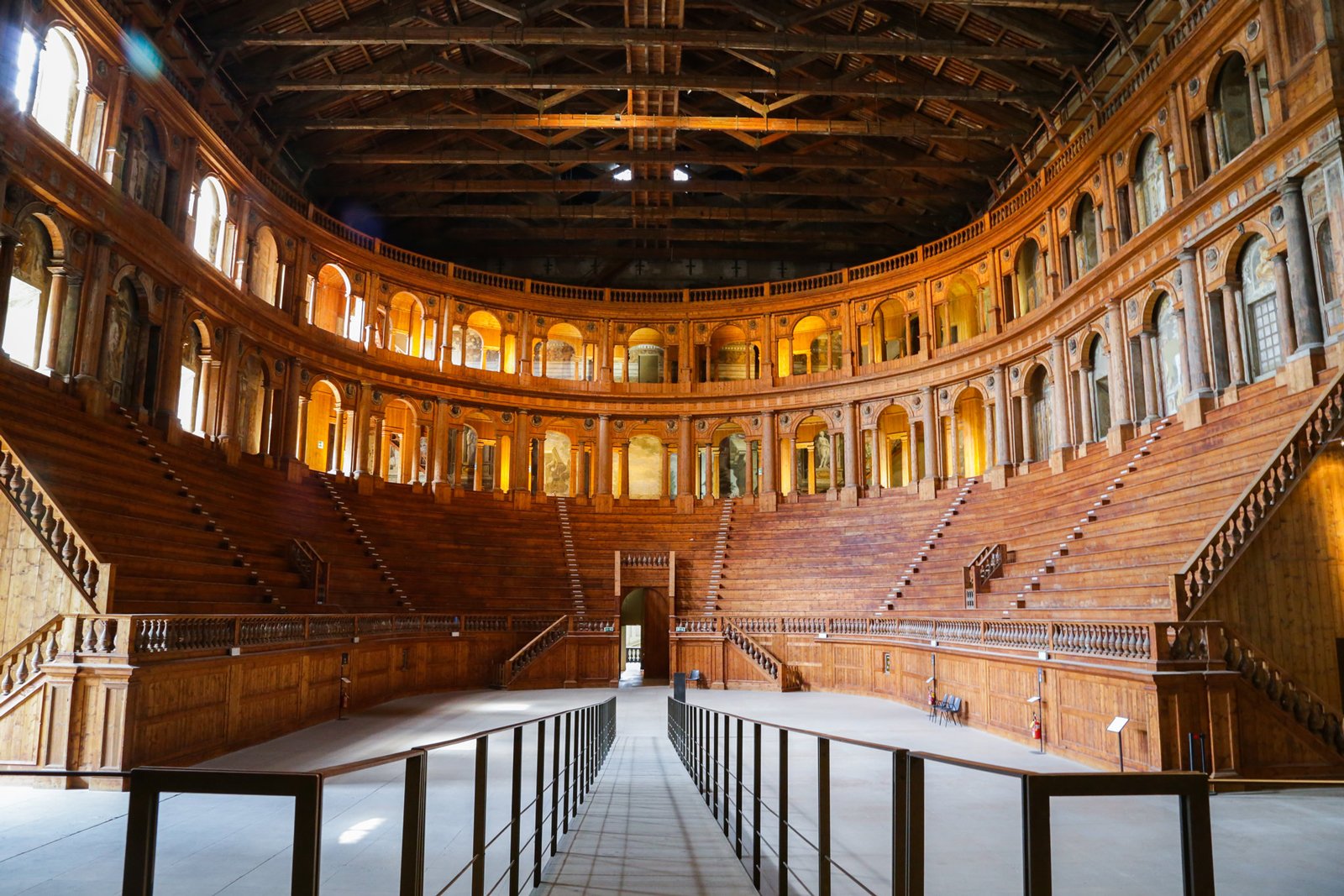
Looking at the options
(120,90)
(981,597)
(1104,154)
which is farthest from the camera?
(1104,154)

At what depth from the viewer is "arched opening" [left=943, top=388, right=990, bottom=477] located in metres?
28.2

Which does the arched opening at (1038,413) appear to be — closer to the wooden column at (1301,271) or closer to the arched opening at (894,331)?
the arched opening at (894,331)

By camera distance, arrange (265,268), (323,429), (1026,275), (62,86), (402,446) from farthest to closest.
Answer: (402,446), (323,429), (1026,275), (265,268), (62,86)

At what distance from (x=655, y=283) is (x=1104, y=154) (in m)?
17.6

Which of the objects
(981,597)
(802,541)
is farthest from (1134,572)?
(802,541)

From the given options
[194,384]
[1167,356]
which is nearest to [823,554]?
[1167,356]

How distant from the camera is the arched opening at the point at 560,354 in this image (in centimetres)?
3250

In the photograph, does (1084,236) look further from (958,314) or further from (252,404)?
(252,404)

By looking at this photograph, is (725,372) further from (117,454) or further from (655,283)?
(117,454)

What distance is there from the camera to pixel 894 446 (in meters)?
33.0

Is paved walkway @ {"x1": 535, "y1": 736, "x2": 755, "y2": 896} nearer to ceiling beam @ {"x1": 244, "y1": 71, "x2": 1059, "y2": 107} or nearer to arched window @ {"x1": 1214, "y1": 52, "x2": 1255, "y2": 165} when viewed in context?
arched window @ {"x1": 1214, "y1": 52, "x2": 1255, "y2": 165}

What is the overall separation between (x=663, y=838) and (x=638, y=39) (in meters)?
18.0

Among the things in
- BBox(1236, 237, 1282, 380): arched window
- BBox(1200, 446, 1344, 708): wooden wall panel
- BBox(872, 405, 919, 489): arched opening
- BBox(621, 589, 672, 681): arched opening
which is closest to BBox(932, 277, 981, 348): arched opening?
BBox(872, 405, 919, 489): arched opening

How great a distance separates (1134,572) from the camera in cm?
1412
